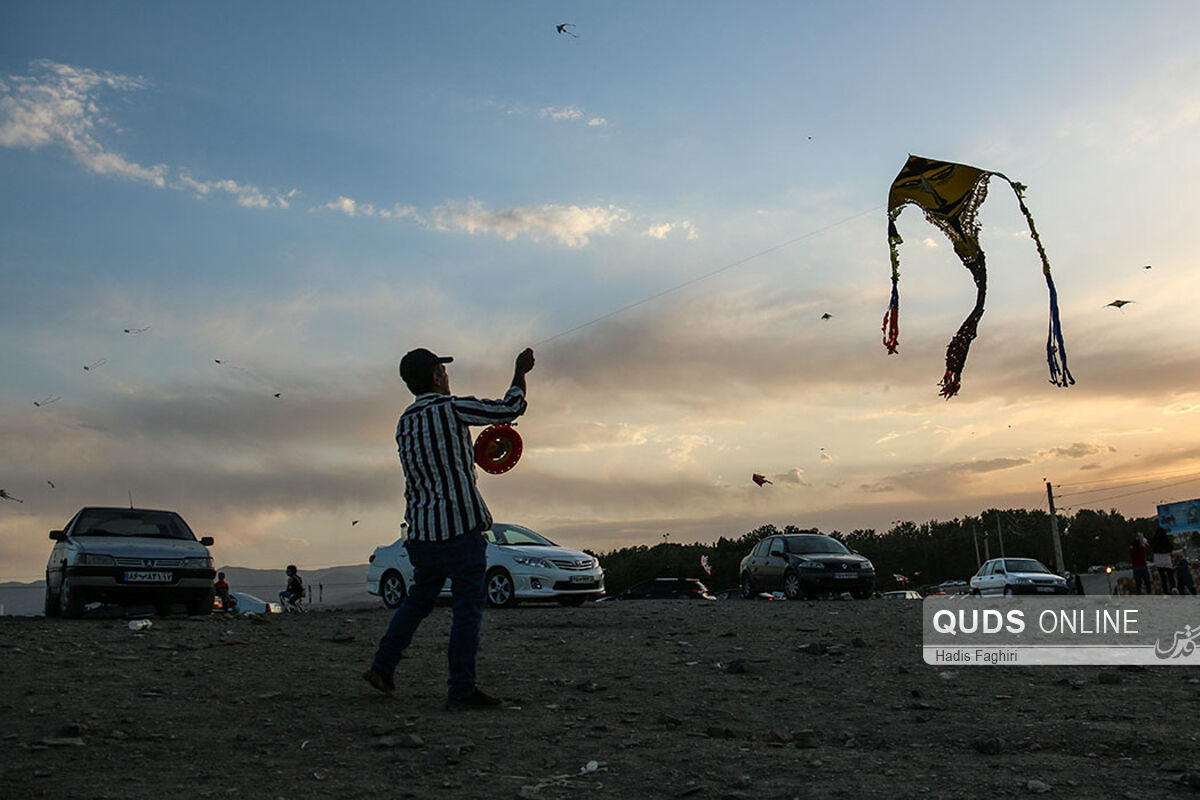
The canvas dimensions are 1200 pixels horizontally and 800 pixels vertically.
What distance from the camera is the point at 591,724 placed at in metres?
5.14

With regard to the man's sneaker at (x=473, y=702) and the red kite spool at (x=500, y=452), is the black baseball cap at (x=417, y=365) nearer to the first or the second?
the man's sneaker at (x=473, y=702)

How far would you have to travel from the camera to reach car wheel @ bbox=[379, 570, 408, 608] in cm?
1636

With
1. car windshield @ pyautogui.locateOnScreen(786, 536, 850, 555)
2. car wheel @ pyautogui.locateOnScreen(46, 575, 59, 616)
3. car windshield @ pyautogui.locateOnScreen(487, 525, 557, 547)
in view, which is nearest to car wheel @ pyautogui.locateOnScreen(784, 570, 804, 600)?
car windshield @ pyautogui.locateOnScreen(786, 536, 850, 555)

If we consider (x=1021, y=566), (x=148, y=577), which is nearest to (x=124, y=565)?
(x=148, y=577)

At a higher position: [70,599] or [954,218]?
[954,218]

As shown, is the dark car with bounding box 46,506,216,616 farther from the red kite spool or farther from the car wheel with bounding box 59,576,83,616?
the red kite spool

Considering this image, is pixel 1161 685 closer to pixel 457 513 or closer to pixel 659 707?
pixel 659 707

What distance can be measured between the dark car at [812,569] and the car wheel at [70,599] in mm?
13420

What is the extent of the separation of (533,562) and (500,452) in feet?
22.4

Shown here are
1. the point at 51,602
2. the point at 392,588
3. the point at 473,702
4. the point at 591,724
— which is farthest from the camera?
the point at 392,588

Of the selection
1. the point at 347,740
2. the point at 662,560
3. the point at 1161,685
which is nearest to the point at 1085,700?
the point at 1161,685

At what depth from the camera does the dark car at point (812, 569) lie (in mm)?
19672

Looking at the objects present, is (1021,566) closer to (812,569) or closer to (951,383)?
(812,569)

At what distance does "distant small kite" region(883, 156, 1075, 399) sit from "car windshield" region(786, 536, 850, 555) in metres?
12.7
